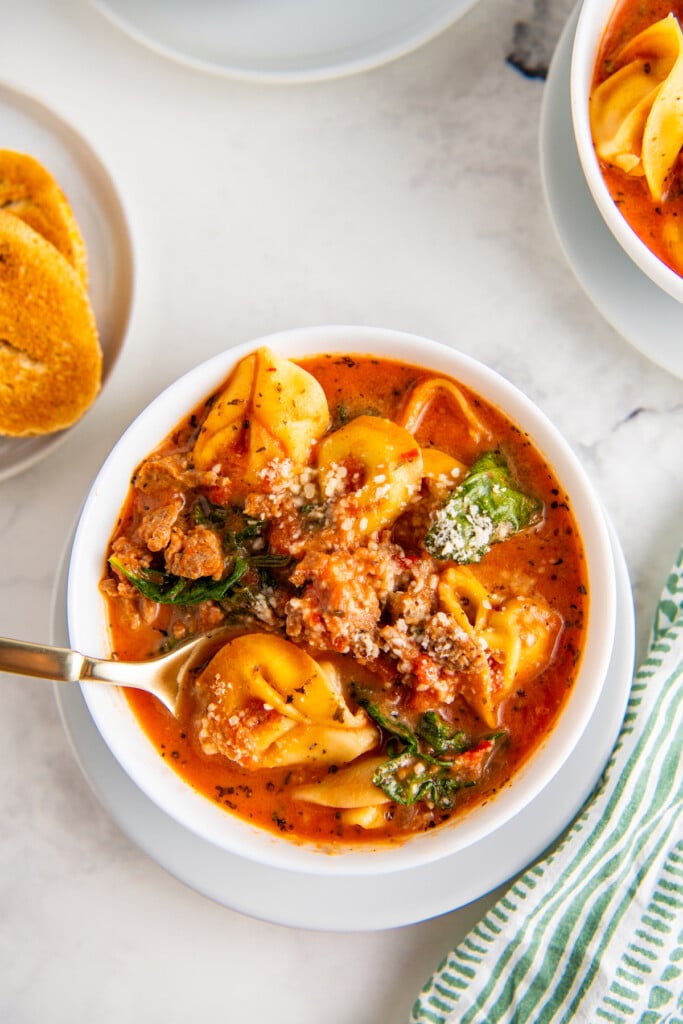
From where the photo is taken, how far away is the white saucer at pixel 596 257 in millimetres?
3373

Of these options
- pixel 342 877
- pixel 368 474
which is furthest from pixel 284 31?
pixel 342 877

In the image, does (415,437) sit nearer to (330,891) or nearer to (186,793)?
(186,793)

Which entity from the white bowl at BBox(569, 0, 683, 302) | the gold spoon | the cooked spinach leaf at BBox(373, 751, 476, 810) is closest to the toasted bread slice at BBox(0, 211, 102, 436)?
the gold spoon

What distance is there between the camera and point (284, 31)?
3438 mm

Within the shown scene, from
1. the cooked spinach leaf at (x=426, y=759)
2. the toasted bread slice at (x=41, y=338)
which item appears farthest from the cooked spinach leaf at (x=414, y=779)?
the toasted bread slice at (x=41, y=338)

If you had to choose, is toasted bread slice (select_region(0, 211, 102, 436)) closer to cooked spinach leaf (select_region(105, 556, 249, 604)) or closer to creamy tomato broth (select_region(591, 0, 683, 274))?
cooked spinach leaf (select_region(105, 556, 249, 604))

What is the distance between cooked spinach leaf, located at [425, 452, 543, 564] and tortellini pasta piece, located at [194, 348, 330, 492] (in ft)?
1.63

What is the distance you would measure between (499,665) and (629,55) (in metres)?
2.05

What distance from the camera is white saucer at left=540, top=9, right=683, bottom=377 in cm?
337

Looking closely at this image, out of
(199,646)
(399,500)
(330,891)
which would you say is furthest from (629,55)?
(330,891)

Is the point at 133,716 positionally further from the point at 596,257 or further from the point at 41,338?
the point at 596,257

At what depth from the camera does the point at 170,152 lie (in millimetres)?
A: 3570

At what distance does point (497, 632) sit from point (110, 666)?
1.19 m

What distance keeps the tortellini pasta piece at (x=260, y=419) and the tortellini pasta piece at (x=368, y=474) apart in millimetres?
103
